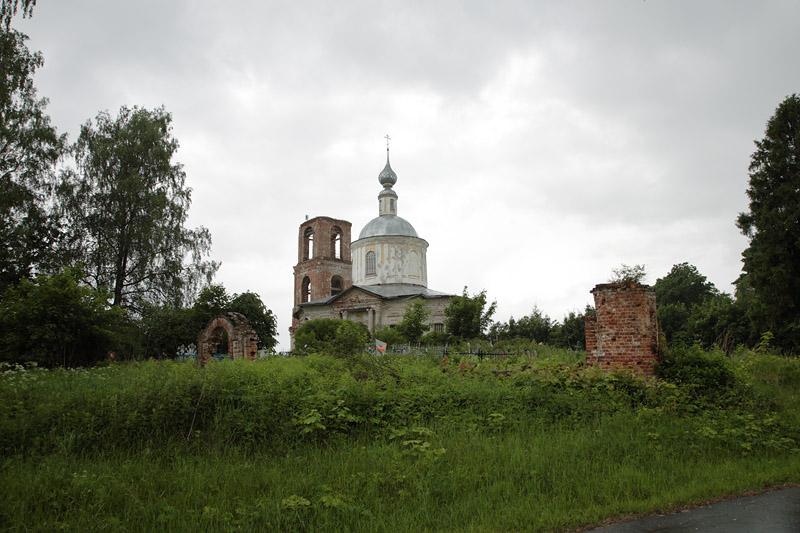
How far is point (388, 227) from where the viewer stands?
36969 mm

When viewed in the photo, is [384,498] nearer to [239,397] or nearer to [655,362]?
[239,397]

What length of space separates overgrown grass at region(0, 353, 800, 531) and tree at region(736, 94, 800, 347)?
47.3 ft

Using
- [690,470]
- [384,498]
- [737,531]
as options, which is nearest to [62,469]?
[384,498]

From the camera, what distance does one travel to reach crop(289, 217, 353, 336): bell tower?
39.6 metres

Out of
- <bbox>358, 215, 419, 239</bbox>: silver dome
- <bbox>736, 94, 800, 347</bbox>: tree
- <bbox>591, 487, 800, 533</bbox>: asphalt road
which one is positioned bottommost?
<bbox>591, 487, 800, 533</bbox>: asphalt road

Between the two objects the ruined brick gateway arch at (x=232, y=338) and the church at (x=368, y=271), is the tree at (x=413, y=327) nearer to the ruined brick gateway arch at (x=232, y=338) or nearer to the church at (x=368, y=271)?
the church at (x=368, y=271)

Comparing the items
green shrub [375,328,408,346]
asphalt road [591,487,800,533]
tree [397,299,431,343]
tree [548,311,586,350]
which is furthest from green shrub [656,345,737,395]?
tree [548,311,586,350]

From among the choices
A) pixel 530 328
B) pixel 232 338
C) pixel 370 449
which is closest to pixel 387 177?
pixel 530 328

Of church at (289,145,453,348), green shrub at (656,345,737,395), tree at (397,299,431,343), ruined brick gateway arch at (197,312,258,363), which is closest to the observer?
green shrub at (656,345,737,395)

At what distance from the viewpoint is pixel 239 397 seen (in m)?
6.78

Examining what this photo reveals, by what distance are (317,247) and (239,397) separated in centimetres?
3355

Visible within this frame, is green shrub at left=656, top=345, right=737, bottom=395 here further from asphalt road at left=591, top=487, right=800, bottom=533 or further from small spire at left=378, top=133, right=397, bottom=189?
small spire at left=378, top=133, right=397, bottom=189

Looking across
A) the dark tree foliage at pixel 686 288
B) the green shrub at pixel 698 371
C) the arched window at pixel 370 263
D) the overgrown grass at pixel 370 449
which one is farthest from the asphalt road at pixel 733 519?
the dark tree foliage at pixel 686 288

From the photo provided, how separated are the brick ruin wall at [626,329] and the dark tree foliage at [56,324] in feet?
36.3
